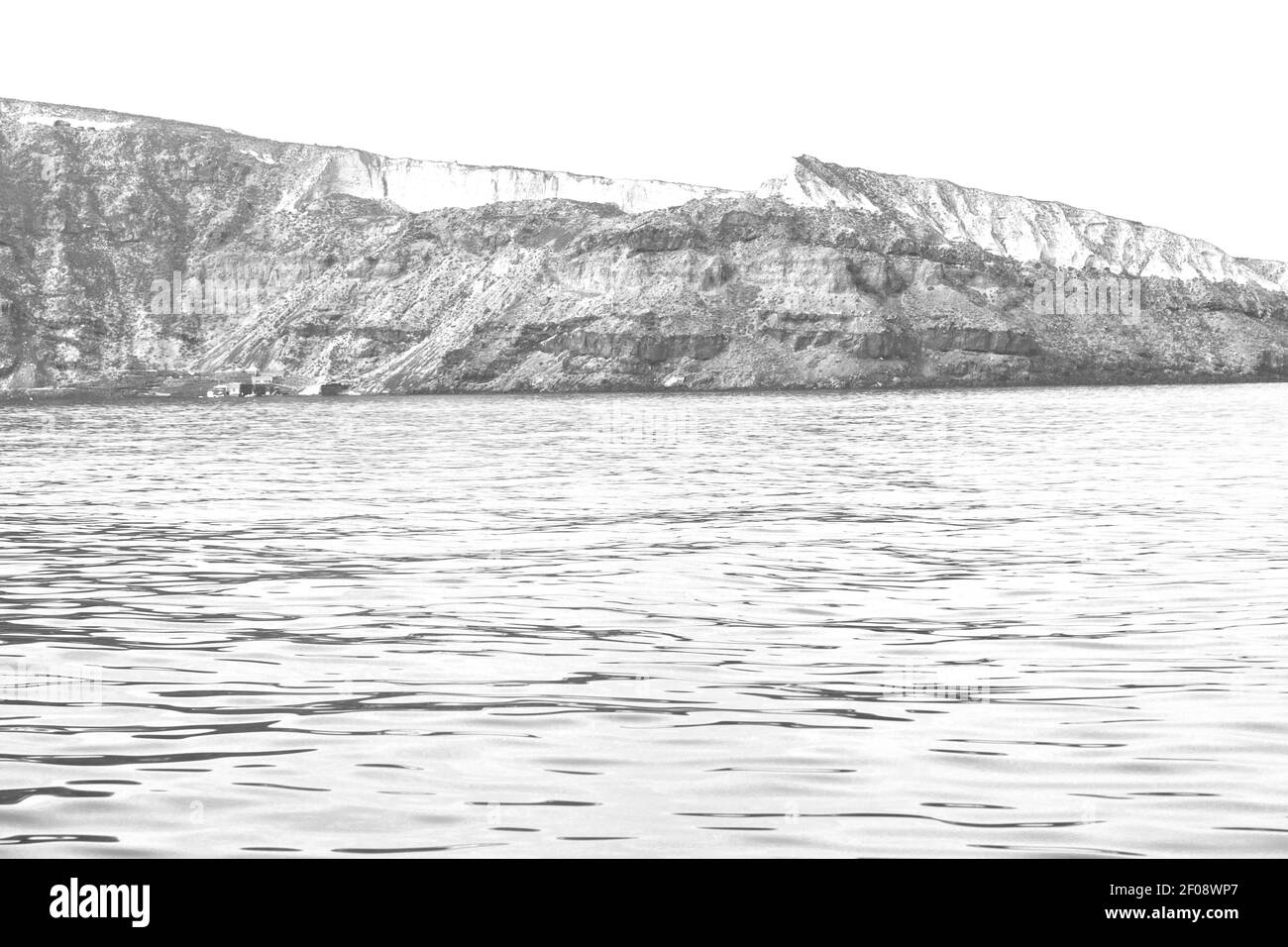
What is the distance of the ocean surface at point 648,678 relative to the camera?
12.1m

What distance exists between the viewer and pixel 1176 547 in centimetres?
3111

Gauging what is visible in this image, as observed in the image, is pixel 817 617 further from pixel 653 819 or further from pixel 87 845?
pixel 87 845

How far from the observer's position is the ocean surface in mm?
12086

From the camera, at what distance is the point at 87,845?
11461 millimetres

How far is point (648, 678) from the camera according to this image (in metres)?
18.1

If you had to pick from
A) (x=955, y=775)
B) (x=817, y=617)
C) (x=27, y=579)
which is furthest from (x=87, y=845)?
(x=27, y=579)
